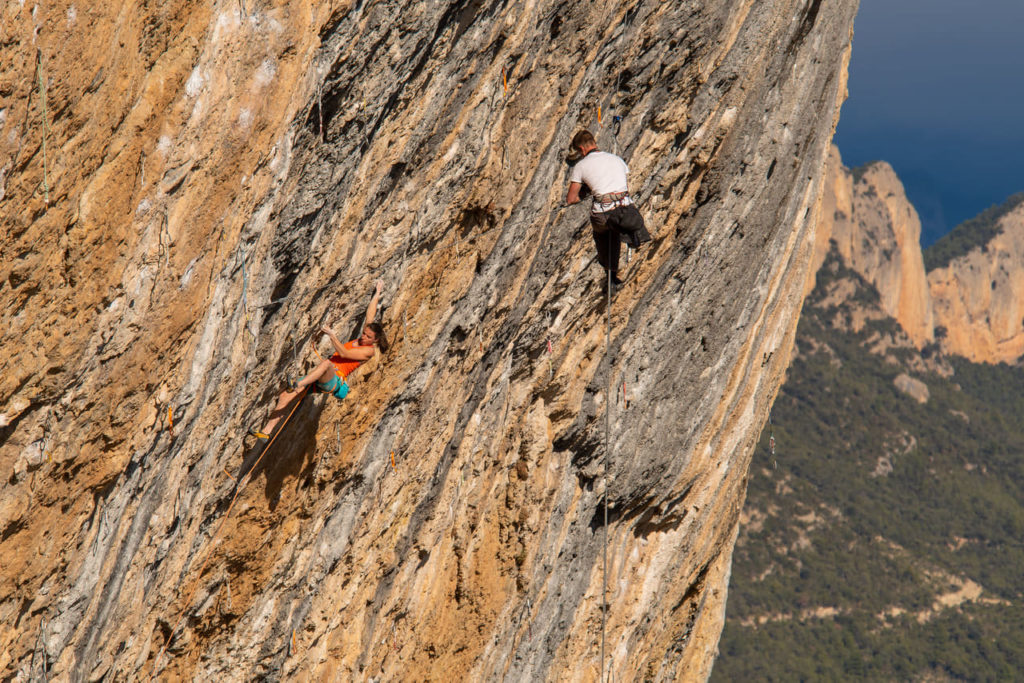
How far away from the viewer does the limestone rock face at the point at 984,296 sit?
86.1 m

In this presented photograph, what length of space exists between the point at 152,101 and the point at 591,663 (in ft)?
26.7

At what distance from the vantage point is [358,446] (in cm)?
670

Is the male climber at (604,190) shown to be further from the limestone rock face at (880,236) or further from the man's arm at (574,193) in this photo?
the limestone rock face at (880,236)

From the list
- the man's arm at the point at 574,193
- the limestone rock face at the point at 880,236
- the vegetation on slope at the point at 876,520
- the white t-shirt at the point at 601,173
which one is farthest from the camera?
the limestone rock face at the point at 880,236

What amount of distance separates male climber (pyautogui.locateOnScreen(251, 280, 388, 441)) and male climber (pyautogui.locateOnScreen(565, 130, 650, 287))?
6.00ft

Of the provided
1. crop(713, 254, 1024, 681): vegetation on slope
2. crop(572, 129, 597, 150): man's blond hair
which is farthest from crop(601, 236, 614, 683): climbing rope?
crop(713, 254, 1024, 681): vegetation on slope

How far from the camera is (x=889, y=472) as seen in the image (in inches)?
2721

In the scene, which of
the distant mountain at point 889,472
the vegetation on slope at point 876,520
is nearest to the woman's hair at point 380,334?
the vegetation on slope at point 876,520

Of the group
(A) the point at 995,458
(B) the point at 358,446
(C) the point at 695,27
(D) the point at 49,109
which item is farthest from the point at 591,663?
(A) the point at 995,458

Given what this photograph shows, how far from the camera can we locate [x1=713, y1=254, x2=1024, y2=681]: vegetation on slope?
169 feet

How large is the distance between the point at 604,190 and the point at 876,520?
62.3 m

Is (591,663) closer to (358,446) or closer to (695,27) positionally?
(358,446)

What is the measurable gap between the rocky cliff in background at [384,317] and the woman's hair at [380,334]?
0.18m

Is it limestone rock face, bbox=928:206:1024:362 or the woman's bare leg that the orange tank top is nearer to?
the woman's bare leg
